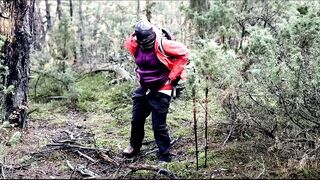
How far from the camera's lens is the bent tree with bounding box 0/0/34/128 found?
724cm

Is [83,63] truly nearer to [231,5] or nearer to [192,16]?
[192,16]

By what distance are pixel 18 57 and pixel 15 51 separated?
11cm

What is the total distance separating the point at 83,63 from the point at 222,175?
31.8 feet

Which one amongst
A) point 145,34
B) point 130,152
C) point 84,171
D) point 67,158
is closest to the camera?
point 84,171

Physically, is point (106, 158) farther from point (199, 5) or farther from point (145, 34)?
point (199, 5)

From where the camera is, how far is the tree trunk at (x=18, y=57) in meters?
7.28

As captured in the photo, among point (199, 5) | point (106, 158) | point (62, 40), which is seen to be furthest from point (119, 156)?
point (199, 5)

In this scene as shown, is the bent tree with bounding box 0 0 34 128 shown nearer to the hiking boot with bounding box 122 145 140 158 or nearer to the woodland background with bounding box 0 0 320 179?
the woodland background with bounding box 0 0 320 179

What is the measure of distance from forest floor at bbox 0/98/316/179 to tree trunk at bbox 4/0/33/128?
0.39 meters

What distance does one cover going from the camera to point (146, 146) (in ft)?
22.6

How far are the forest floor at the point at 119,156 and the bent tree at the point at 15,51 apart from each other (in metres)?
0.42

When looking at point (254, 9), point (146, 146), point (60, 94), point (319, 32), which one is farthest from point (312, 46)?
point (60, 94)

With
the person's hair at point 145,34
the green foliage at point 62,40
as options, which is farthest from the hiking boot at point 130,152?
the green foliage at point 62,40

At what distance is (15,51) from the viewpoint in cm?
732
